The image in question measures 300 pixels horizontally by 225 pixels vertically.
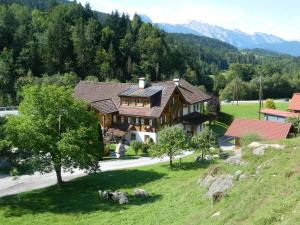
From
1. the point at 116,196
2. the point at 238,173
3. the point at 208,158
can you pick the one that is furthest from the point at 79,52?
the point at 238,173

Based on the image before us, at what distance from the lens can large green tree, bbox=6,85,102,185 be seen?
107 ft

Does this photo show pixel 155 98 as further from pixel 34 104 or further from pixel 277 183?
pixel 277 183

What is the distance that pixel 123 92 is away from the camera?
196 ft

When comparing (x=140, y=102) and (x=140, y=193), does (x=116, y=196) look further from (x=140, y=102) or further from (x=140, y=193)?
(x=140, y=102)

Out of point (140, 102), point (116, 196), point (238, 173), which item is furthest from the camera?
point (140, 102)

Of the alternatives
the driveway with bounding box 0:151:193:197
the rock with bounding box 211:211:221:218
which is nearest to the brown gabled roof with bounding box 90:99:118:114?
the driveway with bounding box 0:151:193:197

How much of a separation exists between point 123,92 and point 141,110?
449 cm

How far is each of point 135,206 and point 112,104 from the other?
109 ft

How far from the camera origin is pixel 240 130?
51531mm

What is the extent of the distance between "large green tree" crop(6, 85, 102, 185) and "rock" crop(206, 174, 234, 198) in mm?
12332

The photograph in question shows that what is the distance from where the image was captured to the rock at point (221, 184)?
77.3 ft

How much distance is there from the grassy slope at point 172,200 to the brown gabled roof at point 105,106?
18.0 m

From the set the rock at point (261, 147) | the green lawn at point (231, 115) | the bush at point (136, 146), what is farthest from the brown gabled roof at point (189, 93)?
the rock at point (261, 147)

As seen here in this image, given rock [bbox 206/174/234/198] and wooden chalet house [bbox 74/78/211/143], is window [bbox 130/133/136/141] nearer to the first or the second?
wooden chalet house [bbox 74/78/211/143]
